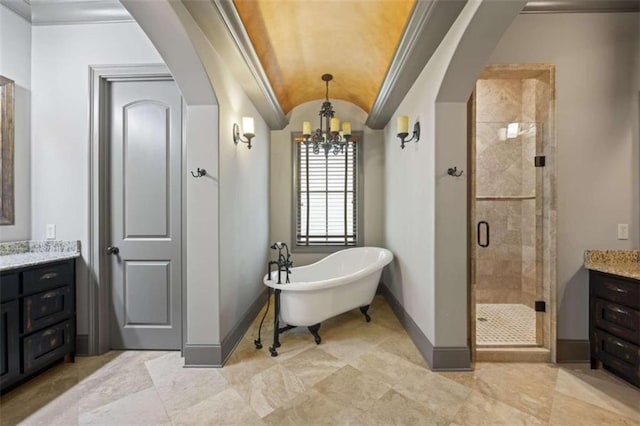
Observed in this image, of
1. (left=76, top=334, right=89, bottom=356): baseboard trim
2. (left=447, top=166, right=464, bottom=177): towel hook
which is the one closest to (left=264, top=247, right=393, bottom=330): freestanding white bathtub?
(left=447, top=166, right=464, bottom=177): towel hook

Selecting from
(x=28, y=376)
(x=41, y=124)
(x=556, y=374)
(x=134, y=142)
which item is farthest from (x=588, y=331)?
(x=41, y=124)

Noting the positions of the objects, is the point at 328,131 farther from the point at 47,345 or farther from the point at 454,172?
the point at 47,345

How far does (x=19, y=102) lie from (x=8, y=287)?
156 cm

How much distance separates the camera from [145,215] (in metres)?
2.43

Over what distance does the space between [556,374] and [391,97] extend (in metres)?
2.83

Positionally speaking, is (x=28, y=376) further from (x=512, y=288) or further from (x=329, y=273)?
(x=512, y=288)

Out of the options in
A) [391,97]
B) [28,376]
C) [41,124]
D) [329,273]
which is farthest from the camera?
[329,273]

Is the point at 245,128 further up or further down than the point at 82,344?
further up

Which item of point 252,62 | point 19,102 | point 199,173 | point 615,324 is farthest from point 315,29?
point 615,324

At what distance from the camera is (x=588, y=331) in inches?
88.7

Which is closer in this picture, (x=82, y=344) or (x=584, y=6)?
(x=584, y=6)

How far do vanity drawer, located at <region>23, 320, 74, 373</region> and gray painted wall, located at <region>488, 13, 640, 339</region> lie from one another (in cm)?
402

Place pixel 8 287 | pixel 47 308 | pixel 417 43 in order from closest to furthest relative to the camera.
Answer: pixel 8 287 → pixel 417 43 → pixel 47 308

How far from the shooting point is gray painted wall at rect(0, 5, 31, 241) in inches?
87.9
